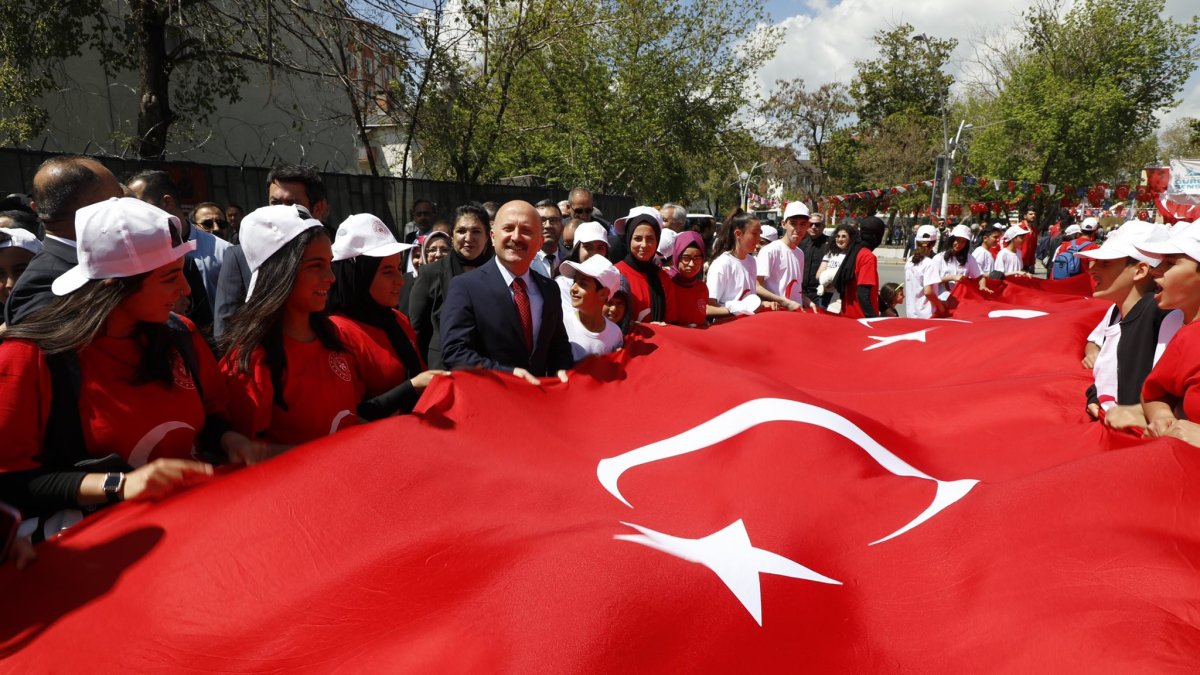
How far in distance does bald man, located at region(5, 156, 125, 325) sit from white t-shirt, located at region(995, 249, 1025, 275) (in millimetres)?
9188

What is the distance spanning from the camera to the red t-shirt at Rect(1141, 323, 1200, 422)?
2.59m

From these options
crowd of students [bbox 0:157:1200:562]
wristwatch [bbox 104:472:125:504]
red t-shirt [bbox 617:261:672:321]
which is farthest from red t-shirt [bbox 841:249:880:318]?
wristwatch [bbox 104:472:125:504]

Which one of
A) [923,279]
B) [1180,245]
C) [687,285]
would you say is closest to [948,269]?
[923,279]

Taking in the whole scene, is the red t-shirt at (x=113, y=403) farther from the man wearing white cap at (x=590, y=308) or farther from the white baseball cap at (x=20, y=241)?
the white baseball cap at (x=20, y=241)

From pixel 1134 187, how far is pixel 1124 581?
101ft

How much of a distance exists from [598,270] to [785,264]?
3411 millimetres

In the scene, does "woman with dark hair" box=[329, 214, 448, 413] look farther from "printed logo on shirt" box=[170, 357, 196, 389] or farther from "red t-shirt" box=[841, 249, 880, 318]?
"red t-shirt" box=[841, 249, 880, 318]

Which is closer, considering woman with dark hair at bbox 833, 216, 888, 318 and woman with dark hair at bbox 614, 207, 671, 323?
woman with dark hair at bbox 614, 207, 671, 323

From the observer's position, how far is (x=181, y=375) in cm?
220

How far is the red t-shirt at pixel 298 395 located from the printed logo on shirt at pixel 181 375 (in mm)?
172

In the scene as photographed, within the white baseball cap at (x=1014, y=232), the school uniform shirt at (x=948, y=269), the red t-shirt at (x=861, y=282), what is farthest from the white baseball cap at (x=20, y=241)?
the white baseball cap at (x=1014, y=232)

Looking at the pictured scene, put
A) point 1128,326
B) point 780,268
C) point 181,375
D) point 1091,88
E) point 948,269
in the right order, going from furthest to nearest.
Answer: point 1091,88 → point 948,269 → point 780,268 → point 1128,326 → point 181,375

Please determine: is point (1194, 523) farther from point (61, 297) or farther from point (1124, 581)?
point (61, 297)

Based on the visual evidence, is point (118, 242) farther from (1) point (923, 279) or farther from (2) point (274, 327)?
(1) point (923, 279)
